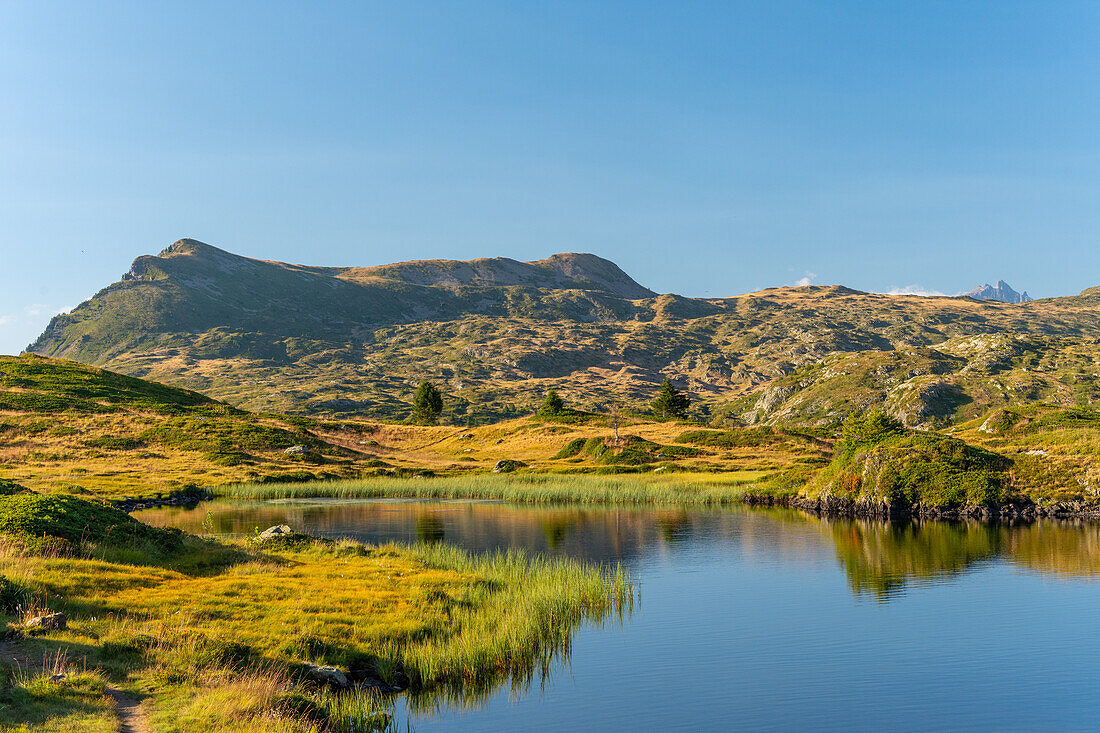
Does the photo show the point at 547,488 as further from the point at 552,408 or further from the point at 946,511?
the point at 552,408

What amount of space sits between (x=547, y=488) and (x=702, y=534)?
33973 mm

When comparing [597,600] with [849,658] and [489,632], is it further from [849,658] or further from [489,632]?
[849,658]

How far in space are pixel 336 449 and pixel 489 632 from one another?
403 feet

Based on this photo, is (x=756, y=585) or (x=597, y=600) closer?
(x=597, y=600)

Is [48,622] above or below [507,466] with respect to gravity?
above

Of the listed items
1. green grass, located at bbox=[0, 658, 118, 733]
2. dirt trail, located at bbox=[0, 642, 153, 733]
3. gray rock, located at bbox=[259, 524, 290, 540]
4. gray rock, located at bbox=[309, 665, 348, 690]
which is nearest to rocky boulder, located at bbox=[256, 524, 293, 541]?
gray rock, located at bbox=[259, 524, 290, 540]

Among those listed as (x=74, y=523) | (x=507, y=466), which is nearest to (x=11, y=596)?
(x=74, y=523)

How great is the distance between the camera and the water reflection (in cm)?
4597

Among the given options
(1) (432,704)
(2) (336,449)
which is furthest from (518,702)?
(2) (336,449)

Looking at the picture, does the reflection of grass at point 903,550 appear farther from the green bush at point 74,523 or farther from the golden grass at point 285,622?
the green bush at point 74,523

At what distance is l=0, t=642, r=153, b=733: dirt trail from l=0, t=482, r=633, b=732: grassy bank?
0.44ft

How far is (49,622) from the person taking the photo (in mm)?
20875

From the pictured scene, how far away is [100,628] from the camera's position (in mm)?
→ 21766

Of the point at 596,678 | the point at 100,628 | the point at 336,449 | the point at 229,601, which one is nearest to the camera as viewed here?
the point at 100,628
